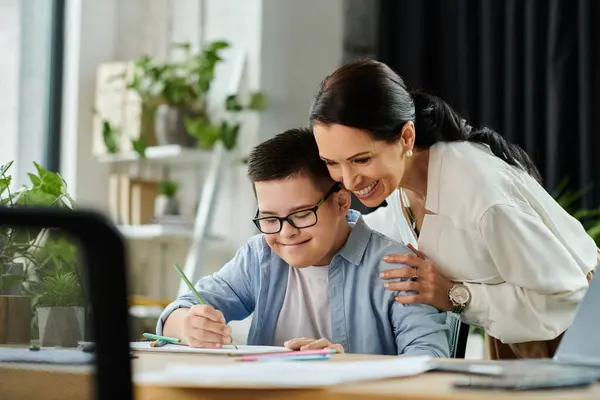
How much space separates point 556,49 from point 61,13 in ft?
7.48

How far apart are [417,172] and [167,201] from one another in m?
2.27

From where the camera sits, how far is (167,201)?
402cm

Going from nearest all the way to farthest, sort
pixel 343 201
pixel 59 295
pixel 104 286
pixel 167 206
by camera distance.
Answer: pixel 104 286, pixel 59 295, pixel 343 201, pixel 167 206

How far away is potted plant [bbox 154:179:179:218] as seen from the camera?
4016 mm

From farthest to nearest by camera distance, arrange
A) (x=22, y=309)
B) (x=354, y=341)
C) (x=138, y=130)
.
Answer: (x=138, y=130) < (x=354, y=341) < (x=22, y=309)

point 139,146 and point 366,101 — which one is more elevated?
point 366,101

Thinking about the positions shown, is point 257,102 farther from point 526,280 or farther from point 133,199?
point 526,280

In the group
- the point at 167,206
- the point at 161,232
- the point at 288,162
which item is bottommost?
the point at 161,232

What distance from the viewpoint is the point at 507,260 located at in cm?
170

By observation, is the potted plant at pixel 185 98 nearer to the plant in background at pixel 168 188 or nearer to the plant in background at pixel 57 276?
the plant in background at pixel 168 188

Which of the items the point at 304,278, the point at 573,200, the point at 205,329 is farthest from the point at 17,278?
the point at 573,200

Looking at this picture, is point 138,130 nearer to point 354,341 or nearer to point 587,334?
point 354,341

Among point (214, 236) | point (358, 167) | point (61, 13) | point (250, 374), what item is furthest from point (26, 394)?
point (61, 13)

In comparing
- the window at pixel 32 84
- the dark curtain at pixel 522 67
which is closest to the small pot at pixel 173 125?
the window at pixel 32 84
